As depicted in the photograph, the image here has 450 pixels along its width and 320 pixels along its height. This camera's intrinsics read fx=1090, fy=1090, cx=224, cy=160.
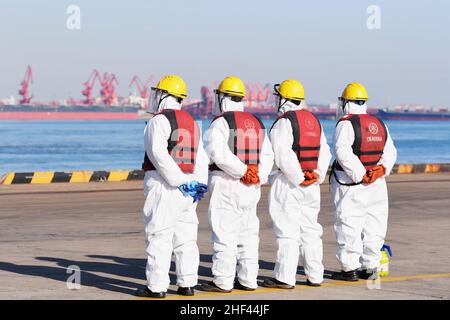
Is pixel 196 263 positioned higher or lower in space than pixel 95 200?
higher

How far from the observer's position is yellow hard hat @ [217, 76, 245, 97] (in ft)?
37.4

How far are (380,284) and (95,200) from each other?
1262 cm

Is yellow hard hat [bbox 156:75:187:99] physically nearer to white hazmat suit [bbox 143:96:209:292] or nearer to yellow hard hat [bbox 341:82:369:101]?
white hazmat suit [bbox 143:96:209:292]

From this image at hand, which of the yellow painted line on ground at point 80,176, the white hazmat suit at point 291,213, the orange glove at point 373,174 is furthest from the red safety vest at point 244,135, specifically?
the yellow painted line on ground at point 80,176

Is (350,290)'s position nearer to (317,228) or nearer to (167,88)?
(317,228)

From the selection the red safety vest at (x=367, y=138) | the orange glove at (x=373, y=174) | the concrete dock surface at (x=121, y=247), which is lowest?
the concrete dock surface at (x=121, y=247)

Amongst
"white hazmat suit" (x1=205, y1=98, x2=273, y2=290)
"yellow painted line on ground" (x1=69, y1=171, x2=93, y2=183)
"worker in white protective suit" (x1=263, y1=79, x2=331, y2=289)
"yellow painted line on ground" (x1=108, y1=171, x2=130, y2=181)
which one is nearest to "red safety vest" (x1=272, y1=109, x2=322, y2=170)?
"worker in white protective suit" (x1=263, y1=79, x2=331, y2=289)

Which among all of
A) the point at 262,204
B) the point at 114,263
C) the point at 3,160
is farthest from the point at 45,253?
the point at 3,160

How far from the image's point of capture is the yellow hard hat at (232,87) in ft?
37.4

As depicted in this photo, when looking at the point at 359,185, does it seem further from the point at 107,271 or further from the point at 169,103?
→ the point at 107,271

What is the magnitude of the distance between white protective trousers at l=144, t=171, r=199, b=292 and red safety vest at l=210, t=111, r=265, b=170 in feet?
2.52

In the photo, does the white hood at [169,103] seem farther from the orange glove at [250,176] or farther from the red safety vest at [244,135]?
the orange glove at [250,176]

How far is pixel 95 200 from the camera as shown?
2362cm

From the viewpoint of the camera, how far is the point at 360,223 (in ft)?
39.9
